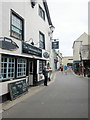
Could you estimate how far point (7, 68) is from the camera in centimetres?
686

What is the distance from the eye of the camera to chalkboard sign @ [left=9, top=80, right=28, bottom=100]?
6.48m

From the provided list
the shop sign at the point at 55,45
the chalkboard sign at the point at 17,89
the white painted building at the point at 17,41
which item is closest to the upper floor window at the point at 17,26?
the white painted building at the point at 17,41

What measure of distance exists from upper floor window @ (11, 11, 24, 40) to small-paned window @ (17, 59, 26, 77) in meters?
1.62

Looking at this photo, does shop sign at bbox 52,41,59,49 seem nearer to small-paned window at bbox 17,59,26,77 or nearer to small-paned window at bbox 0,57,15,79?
small-paned window at bbox 17,59,26,77

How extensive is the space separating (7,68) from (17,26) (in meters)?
3.12

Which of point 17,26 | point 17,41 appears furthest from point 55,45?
point 17,41

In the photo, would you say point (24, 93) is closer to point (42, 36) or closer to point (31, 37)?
point (31, 37)

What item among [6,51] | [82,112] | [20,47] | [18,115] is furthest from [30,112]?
[20,47]

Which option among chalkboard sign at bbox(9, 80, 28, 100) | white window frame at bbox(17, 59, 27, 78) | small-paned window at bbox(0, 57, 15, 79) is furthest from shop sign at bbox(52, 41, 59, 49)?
small-paned window at bbox(0, 57, 15, 79)

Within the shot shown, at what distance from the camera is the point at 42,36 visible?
13.9 meters

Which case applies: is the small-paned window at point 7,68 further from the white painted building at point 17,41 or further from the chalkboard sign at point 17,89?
the chalkboard sign at point 17,89

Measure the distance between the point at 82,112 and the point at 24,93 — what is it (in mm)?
3960

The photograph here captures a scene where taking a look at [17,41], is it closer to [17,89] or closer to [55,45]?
[17,89]

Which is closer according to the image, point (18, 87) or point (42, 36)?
point (18, 87)
